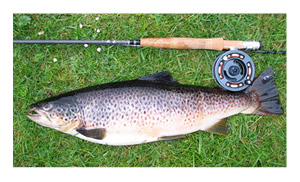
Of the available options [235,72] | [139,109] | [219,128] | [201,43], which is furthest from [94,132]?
[235,72]

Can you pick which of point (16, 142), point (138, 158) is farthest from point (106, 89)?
→ point (16, 142)

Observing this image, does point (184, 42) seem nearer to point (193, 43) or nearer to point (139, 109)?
point (193, 43)

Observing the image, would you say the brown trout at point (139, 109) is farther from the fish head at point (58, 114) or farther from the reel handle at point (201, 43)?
the reel handle at point (201, 43)

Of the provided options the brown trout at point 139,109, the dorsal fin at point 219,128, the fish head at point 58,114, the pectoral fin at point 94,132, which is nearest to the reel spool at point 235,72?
the brown trout at point 139,109

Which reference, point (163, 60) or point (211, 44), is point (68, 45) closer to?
point (163, 60)

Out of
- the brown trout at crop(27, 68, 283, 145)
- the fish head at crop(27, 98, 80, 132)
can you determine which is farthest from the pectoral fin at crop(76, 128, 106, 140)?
the fish head at crop(27, 98, 80, 132)
